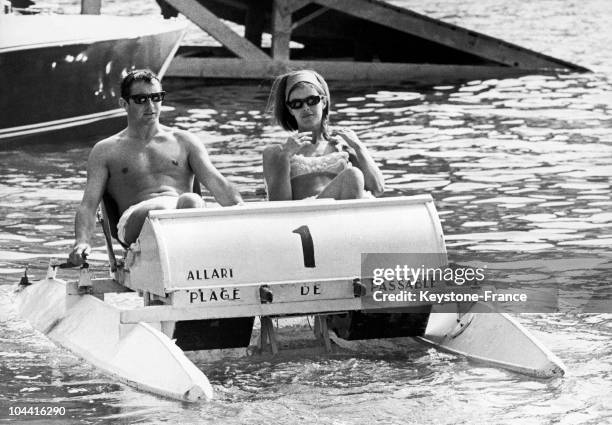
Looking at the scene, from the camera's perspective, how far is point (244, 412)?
706cm

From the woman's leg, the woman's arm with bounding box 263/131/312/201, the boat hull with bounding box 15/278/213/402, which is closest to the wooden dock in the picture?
the boat hull with bounding box 15/278/213/402

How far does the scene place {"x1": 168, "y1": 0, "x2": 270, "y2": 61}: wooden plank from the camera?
19844 mm

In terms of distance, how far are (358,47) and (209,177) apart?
43.8 feet

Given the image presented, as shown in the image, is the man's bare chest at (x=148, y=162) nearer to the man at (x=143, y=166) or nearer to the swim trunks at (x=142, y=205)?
the man at (x=143, y=166)

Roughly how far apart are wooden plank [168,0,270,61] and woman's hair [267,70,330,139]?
446 inches

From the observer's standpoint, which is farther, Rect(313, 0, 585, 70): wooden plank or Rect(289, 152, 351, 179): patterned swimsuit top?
Rect(313, 0, 585, 70): wooden plank

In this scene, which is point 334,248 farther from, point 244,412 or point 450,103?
point 450,103

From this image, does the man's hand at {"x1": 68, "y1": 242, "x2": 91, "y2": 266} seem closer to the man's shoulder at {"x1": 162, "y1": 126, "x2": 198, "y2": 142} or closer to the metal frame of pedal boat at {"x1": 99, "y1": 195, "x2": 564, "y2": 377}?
the metal frame of pedal boat at {"x1": 99, "y1": 195, "x2": 564, "y2": 377}

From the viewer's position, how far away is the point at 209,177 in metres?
8.64

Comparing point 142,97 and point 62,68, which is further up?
point 142,97

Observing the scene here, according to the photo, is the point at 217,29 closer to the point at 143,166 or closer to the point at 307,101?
the point at 143,166

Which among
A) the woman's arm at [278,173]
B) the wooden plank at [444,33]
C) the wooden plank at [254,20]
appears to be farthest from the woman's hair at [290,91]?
the wooden plank at [254,20]

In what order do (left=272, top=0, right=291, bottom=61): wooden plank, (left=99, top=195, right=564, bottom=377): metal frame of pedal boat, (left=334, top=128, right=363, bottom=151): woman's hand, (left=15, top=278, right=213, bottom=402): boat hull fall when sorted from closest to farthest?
(left=15, top=278, right=213, bottom=402): boat hull < (left=99, top=195, right=564, bottom=377): metal frame of pedal boat < (left=334, top=128, right=363, bottom=151): woman's hand < (left=272, top=0, right=291, bottom=61): wooden plank

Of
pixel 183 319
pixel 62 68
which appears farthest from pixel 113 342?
pixel 62 68
